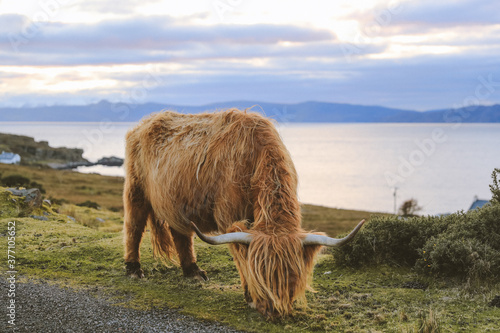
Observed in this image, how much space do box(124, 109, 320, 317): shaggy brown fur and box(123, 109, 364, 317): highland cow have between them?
0.01 metres

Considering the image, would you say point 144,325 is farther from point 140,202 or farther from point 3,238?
point 3,238

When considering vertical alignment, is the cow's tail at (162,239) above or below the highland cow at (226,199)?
below

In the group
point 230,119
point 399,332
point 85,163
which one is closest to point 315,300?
point 399,332

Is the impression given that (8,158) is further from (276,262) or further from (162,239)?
(276,262)

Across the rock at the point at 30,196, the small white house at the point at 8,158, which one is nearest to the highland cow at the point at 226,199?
the rock at the point at 30,196

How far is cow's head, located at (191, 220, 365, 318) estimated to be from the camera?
4.74m

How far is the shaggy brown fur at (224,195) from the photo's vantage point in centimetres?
484

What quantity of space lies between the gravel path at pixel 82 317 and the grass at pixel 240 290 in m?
0.28

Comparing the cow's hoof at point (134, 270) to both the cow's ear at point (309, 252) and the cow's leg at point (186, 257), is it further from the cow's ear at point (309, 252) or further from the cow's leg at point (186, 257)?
the cow's ear at point (309, 252)

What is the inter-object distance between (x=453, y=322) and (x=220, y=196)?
3224 mm

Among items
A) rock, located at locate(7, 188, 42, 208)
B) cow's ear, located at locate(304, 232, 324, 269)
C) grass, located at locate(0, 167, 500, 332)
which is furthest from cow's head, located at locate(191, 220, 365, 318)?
rock, located at locate(7, 188, 42, 208)

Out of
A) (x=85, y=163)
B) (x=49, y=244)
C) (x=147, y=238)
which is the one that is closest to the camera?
(x=49, y=244)

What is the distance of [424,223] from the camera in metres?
8.10

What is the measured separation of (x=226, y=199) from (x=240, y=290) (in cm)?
183
